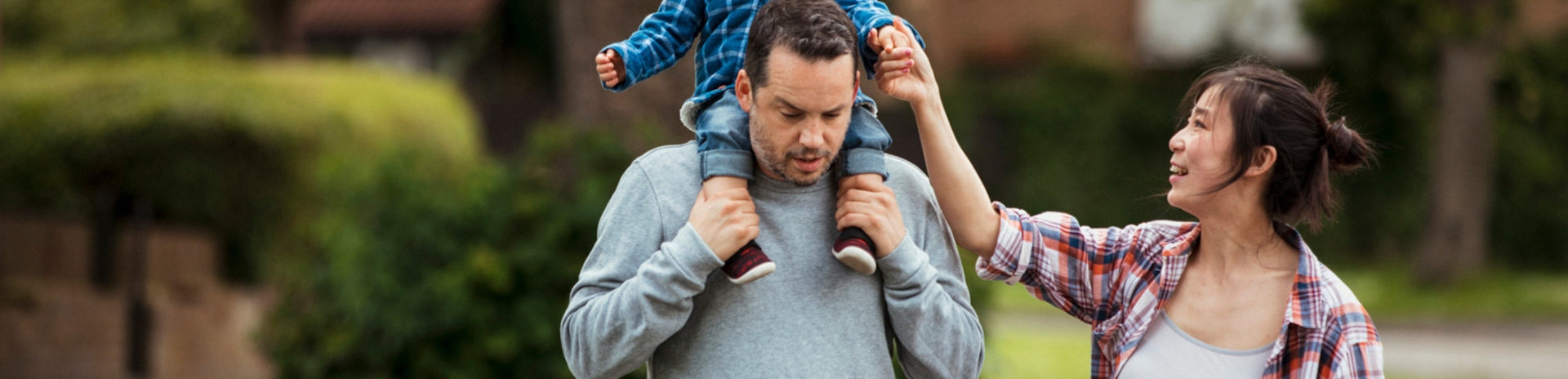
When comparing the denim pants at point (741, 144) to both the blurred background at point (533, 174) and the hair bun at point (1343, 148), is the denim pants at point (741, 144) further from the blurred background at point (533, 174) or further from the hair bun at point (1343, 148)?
the blurred background at point (533, 174)

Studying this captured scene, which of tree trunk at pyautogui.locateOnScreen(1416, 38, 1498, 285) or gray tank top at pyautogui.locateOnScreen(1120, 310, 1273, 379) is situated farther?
tree trunk at pyautogui.locateOnScreen(1416, 38, 1498, 285)

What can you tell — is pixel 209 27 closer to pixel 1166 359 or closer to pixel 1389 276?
pixel 1389 276

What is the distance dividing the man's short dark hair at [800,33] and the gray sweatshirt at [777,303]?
235 mm

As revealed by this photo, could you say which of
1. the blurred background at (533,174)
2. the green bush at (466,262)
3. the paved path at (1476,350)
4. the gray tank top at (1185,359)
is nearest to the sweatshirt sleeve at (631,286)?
the gray tank top at (1185,359)

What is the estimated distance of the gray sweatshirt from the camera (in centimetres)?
237

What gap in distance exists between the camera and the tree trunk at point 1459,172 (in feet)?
42.0

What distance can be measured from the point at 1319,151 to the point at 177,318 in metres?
7.45

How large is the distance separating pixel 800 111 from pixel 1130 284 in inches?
33.2

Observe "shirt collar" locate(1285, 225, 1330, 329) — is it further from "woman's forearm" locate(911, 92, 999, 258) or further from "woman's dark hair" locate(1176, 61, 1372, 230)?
"woman's forearm" locate(911, 92, 999, 258)

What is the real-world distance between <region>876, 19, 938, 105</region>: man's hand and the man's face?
0.12 meters

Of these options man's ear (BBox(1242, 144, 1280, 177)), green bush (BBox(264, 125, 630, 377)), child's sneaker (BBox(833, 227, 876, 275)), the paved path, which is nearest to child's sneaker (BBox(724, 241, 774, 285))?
child's sneaker (BBox(833, 227, 876, 275))

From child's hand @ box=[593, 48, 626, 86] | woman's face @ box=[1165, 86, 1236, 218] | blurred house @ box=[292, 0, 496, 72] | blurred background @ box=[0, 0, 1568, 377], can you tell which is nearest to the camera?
child's hand @ box=[593, 48, 626, 86]

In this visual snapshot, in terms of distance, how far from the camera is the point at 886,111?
570 inches

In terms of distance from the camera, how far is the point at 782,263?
2404mm
